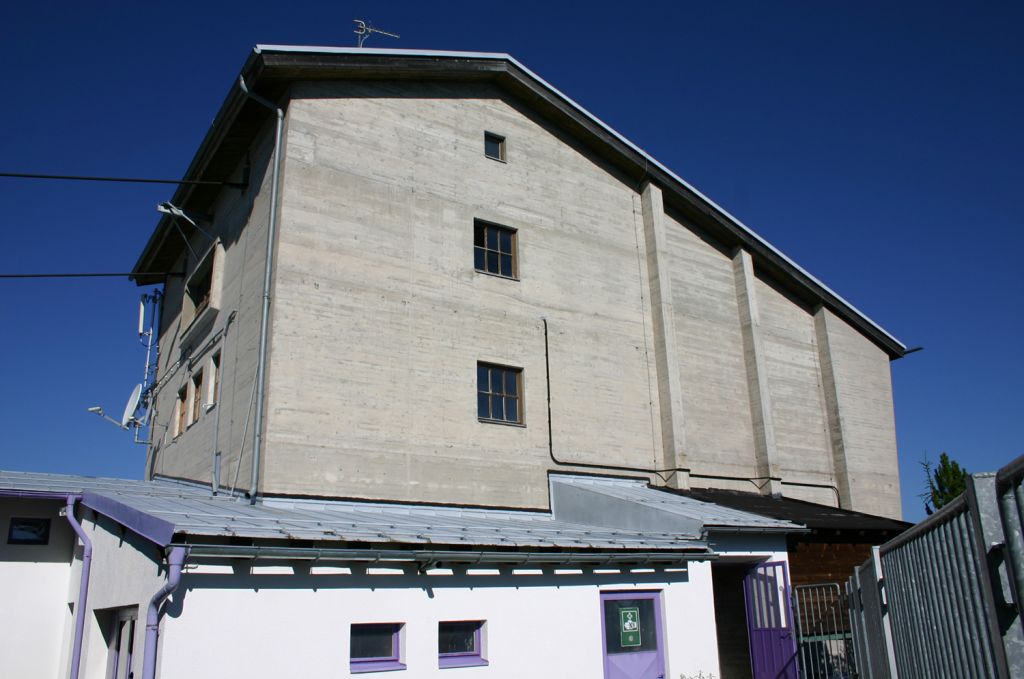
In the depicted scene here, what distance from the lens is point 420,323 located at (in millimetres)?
17359

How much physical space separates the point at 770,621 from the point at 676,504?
2709mm

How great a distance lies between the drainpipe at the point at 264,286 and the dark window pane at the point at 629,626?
20.0ft

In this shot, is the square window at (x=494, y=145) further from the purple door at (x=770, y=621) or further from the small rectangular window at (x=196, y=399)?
the purple door at (x=770, y=621)

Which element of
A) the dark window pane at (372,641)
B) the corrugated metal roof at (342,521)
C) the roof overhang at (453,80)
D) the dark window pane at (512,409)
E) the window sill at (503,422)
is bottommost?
the dark window pane at (372,641)

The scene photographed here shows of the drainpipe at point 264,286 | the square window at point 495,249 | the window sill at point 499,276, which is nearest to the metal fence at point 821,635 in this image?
the window sill at point 499,276

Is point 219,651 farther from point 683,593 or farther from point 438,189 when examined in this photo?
point 438,189

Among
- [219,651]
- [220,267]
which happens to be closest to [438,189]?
[220,267]

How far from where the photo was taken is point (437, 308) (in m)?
17.7

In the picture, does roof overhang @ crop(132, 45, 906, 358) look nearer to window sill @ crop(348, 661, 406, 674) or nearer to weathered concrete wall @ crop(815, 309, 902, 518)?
weathered concrete wall @ crop(815, 309, 902, 518)

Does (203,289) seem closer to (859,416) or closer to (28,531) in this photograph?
(28,531)

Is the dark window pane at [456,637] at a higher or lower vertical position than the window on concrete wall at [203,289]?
lower

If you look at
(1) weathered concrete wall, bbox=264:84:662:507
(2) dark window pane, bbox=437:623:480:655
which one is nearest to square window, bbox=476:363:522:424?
(1) weathered concrete wall, bbox=264:84:662:507

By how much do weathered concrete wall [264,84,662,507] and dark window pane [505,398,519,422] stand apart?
10.9 inches

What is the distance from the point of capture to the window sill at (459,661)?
11570 millimetres
